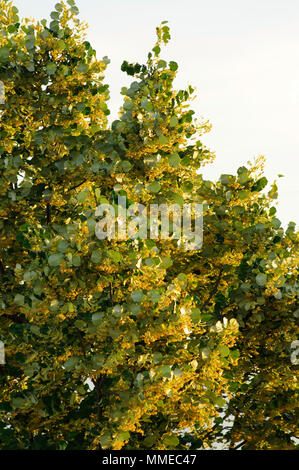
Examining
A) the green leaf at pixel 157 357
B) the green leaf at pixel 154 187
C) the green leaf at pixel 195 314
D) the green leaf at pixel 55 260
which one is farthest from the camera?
the green leaf at pixel 154 187

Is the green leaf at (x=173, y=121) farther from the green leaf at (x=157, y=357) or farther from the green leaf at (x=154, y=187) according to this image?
the green leaf at (x=157, y=357)

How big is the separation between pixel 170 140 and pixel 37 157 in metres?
2.26

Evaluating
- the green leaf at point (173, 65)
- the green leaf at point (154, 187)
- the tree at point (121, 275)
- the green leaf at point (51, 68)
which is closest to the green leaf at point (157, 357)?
the tree at point (121, 275)

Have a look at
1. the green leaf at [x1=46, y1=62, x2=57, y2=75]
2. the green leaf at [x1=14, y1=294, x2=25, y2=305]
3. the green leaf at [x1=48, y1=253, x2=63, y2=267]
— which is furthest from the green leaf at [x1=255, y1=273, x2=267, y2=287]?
the green leaf at [x1=46, y1=62, x2=57, y2=75]

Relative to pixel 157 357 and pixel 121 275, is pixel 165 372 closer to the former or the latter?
pixel 157 357

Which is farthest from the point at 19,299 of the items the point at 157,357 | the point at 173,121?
the point at 173,121

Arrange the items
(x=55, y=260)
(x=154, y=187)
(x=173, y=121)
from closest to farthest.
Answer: (x=55, y=260) < (x=154, y=187) < (x=173, y=121)

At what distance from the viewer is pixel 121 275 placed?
7078mm

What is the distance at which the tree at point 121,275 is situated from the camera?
698 centimetres

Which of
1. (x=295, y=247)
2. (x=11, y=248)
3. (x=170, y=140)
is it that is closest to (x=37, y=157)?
(x=11, y=248)

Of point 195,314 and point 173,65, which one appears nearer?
point 195,314

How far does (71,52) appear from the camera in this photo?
9344 millimetres

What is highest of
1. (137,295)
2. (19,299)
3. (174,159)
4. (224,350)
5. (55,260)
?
(174,159)

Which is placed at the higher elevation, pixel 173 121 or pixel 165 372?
pixel 173 121
